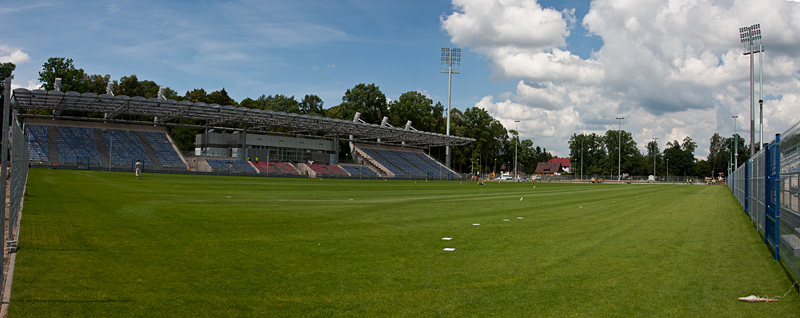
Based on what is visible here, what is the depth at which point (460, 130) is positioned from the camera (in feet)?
365

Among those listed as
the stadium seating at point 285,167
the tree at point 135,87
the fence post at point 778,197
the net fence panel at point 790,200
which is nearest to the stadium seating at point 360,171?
the stadium seating at point 285,167

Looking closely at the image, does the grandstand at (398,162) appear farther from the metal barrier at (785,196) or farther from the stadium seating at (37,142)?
the metal barrier at (785,196)

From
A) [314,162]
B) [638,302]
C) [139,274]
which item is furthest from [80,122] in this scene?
[638,302]

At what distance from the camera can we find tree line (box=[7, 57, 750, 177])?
77.0 metres

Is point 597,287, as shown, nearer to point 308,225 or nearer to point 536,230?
point 536,230

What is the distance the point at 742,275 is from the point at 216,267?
7.34m

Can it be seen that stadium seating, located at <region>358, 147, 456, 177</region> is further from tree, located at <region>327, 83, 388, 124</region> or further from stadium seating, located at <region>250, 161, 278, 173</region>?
stadium seating, located at <region>250, 161, 278, 173</region>

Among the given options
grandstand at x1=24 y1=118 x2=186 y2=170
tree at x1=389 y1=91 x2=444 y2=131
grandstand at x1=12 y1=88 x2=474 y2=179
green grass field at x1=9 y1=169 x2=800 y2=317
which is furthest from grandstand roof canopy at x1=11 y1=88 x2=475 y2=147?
green grass field at x1=9 y1=169 x2=800 y2=317

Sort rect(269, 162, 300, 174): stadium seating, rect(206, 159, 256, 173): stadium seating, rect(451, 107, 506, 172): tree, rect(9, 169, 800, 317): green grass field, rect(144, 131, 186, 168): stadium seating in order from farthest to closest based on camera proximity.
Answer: rect(451, 107, 506, 172): tree, rect(269, 162, 300, 174): stadium seating, rect(206, 159, 256, 173): stadium seating, rect(144, 131, 186, 168): stadium seating, rect(9, 169, 800, 317): green grass field

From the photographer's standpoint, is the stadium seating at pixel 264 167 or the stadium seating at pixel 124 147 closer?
the stadium seating at pixel 124 147

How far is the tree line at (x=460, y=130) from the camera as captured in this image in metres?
77.0

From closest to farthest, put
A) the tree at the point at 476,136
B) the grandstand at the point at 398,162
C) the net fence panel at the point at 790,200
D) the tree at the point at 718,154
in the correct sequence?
the net fence panel at the point at 790,200, the grandstand at the point at 398,162, the tree at the point at 476,136, the tree at the point at 718,154

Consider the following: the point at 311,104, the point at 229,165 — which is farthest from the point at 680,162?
the point at 229,165

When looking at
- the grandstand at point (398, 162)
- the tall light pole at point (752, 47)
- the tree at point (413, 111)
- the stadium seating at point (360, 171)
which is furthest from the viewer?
the tree at point (413, 111)
